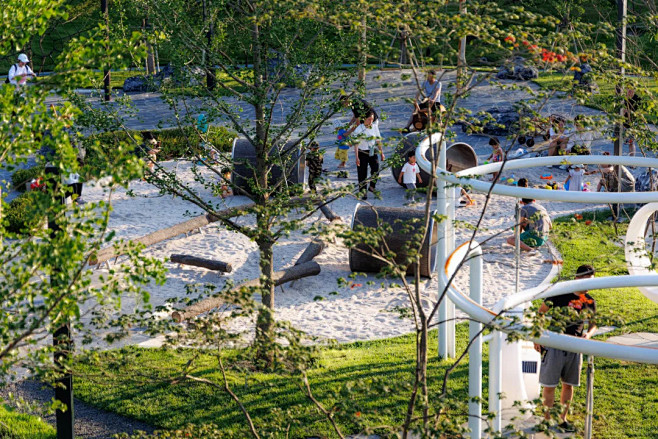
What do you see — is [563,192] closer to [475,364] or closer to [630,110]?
[475,364]

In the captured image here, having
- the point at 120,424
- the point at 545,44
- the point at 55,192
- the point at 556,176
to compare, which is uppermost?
the point at 545,44

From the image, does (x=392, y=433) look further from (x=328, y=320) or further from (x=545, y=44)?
(x=328, y=320)

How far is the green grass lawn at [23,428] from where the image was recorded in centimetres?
911

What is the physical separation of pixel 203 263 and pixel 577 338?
8327 millimetres

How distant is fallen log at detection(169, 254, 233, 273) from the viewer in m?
13.5

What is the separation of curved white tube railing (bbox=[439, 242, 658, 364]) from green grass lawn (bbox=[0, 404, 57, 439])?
4.58m

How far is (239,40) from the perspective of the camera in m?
10.3

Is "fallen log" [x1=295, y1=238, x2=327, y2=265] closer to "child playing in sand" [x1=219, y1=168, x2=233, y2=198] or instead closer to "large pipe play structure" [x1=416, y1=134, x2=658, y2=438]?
"child playing in sand" [x1=219, y1=168, x2=233, y2=198]

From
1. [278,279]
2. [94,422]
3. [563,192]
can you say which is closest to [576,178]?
[278,279]

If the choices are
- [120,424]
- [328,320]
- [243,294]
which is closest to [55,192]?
[243,294]

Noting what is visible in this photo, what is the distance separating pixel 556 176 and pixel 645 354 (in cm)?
1258

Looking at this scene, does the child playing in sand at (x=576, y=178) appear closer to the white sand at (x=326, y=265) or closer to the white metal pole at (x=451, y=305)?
the white sand at (x=326, y=265)

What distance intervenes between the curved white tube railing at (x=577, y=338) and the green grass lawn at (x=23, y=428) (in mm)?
4577

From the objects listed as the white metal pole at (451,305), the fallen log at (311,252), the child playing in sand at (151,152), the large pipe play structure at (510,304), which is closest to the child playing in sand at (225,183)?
the child playing in sand at (151,152)
